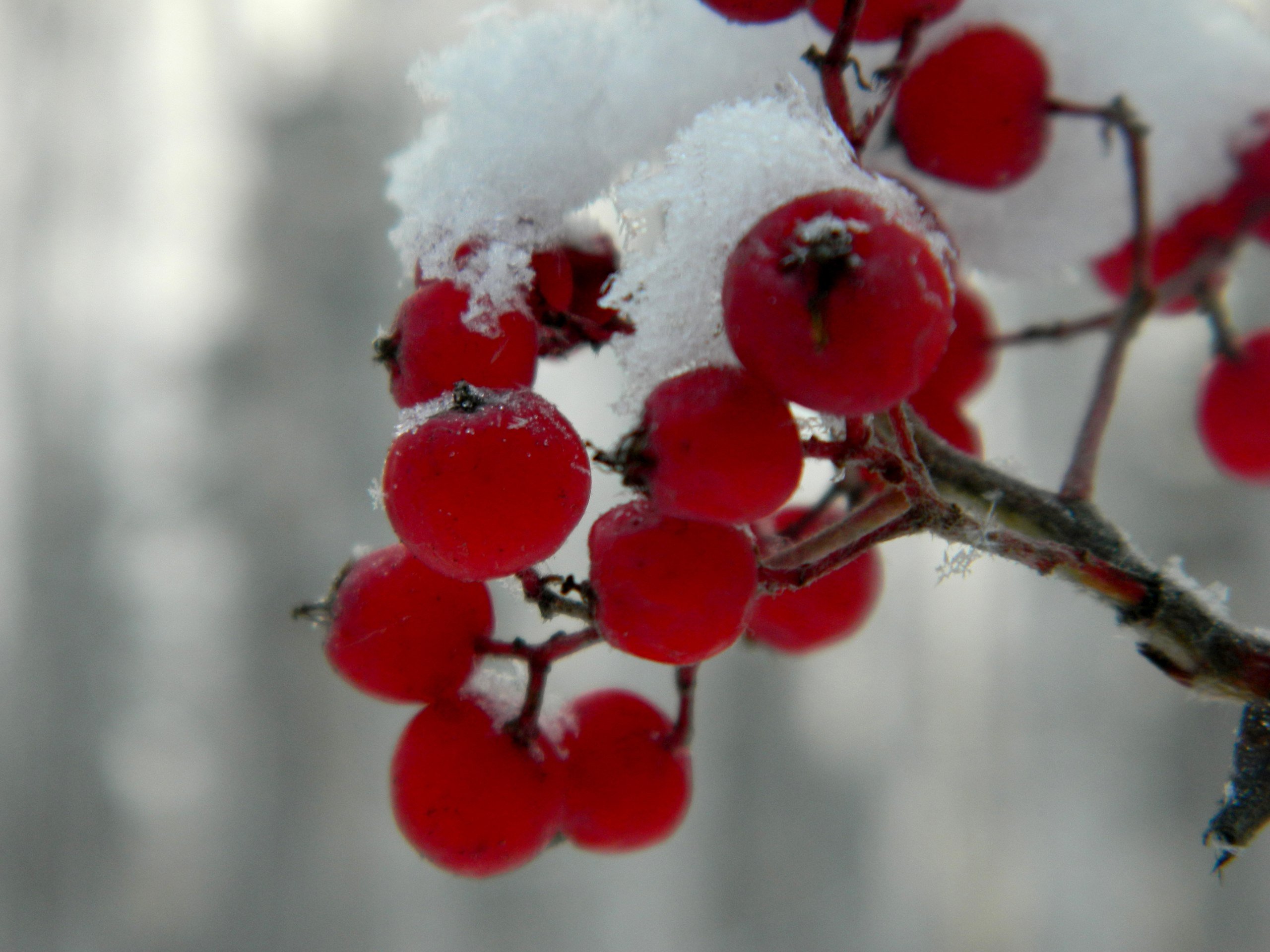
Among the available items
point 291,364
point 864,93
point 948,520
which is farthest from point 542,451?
point 291,364

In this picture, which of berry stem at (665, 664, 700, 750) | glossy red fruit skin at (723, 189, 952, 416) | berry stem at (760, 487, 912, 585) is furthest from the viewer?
berry stem at (665, 664, 700, 750)

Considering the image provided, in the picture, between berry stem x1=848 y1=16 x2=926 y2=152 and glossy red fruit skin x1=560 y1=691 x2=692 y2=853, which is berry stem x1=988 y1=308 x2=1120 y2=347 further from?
glossy red fruit skin x1=560 y1=691 x2=692 y2=853

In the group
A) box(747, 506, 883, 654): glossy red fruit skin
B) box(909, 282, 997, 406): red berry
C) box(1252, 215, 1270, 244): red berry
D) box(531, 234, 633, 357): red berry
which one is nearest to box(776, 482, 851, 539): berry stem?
box(747, 506, 883, 654): glossy red fruit skin

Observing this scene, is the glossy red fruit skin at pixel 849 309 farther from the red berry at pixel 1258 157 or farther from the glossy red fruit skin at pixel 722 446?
the red berry at pixel 1258 157

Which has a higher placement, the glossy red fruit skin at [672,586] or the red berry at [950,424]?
the red berry at [950,424]

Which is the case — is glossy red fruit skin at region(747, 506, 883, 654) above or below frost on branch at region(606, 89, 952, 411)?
below

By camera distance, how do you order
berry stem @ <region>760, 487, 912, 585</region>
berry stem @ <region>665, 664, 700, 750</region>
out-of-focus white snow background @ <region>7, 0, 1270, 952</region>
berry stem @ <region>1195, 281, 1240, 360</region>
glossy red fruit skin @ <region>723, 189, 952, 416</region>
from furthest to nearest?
out-of-focus white snow background @ <region>7, 0, 1270, 952</region> → berry stem @ <region>1195, 281, 1240, 360</region> → berry stem @ <region>665, 664, 700, 750</region> → berry stem @ <region>760, 487, 912, 585</region> → glossy red fruit skin @ <region>723, 189, 952, 416</region>

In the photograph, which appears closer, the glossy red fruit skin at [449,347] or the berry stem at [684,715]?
the glossy red fruit skin at [449,347]

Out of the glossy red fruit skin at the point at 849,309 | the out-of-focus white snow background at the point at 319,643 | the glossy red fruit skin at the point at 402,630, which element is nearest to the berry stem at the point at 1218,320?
the glossy red fruit skin at the point at 849,309
